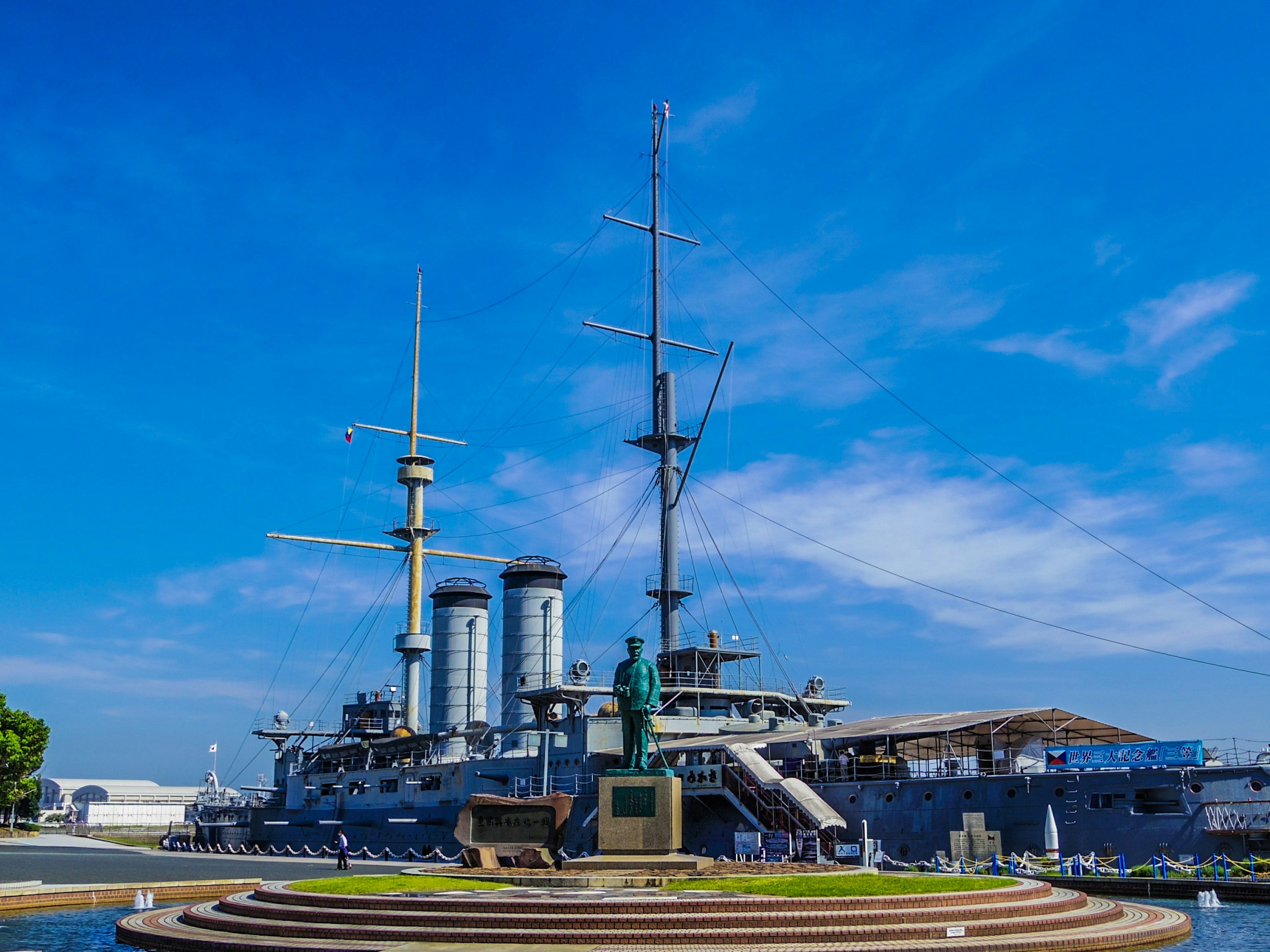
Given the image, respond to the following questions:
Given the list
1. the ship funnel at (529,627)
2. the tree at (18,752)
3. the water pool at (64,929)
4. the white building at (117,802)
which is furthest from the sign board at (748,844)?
the white building at (117,802)

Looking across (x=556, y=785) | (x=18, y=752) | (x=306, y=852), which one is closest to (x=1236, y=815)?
(x=556, y=785)

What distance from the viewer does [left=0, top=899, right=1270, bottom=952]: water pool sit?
15836 mm

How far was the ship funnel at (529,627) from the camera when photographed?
52.9 metres

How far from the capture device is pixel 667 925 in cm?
1532

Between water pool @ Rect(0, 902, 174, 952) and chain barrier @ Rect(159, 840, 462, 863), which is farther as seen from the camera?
chain barrier @ Rect(159, 840, 462, 863)

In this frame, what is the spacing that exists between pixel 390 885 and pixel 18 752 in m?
49.6

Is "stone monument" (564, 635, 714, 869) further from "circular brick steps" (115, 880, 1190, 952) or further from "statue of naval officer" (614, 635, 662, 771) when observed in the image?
"circular brick steps" (115, 880, 1190, 952)

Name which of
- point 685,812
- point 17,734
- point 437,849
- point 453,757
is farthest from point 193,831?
point 685,812

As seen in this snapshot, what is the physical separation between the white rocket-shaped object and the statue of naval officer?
10448 millimetres

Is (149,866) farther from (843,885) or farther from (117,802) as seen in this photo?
(117,802)

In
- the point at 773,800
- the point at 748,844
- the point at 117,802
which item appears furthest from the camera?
the point at 117,802

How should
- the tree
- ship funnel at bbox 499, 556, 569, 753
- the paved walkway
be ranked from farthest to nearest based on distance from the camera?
the tree, ship funnel at bbox 499, 556, 569, 753, the paved walkway

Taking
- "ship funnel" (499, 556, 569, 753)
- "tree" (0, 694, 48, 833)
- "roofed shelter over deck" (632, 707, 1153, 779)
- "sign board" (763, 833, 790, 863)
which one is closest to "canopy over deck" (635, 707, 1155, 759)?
"roofed shelter over deck" (632, 707, 1153, 779)

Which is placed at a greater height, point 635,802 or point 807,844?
point 635,802
